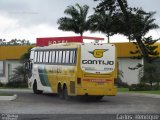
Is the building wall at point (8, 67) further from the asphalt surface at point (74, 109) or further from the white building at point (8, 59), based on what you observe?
the asphalt surface at point (74, 109)

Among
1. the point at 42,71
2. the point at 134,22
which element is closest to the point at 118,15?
the point at 134,22

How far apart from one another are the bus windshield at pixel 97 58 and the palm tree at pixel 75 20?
44.4 meters

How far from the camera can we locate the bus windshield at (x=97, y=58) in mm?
28234

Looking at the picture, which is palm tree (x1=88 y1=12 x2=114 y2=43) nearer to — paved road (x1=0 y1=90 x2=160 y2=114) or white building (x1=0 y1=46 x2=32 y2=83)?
white building (x1=0 y1=46 x2=32 y2=83)

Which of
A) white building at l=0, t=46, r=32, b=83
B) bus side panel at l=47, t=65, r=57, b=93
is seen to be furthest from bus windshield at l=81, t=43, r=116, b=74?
white building at l=0, t=46, r=32, b=83

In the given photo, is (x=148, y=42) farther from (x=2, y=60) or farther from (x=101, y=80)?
(x=101, y=80)

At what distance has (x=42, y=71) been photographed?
34.6 metres

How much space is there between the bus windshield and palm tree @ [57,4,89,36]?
4436 cm

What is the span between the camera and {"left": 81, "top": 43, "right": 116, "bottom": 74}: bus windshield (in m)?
28.2

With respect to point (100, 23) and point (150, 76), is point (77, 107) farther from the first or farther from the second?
point (100, 23)

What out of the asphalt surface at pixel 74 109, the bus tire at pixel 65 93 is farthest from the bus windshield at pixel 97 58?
the bus tire at pixel 65 93

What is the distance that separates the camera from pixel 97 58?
1120 inches

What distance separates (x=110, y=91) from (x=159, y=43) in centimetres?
3047

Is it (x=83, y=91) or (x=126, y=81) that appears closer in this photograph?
(x=83, y=91)
